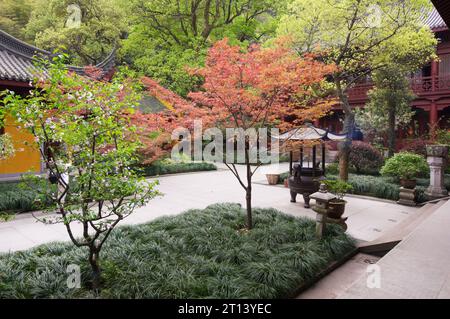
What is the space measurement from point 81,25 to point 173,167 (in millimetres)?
12004

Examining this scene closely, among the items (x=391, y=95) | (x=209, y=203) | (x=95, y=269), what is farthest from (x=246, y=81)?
(x=391, y=95)

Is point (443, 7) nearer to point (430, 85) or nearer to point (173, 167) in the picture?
point (173, 167)

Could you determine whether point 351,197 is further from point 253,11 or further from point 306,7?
point 253,11

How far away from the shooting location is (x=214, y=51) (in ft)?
19.6

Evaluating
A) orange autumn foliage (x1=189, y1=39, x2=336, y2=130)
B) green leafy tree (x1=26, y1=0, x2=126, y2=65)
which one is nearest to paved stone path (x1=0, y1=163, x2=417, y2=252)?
orange autumn foliage (x1=189, y1=39, x2=336, y2=130)

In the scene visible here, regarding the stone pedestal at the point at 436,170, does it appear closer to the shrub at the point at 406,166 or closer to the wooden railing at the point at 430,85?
the shrub at the point at 406,166

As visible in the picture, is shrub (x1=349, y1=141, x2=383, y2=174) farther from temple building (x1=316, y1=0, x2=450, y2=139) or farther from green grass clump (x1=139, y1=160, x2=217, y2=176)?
green grass clump (x1=139, y1=160, x2=217, y2=176)

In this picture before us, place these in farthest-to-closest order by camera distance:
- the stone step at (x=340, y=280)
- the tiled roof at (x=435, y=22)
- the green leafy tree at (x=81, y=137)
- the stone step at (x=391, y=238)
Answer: the tiled roof at (x=435, y=22) < the stone step at (x=391, y=238) < the stone step at (x=340, y=280) < the green leafy tree at (x=81, y=137)

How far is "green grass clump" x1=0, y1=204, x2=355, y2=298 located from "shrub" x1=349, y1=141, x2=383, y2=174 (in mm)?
8430

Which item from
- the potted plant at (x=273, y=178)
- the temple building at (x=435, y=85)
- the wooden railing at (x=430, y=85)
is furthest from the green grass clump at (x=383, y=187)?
the wooden railing at (x=430, y=85)

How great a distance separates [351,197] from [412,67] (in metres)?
6.41

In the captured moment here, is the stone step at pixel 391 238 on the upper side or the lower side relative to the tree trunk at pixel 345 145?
lower

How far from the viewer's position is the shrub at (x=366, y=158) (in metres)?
13.4

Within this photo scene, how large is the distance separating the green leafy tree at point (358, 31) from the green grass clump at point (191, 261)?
6.41 m
